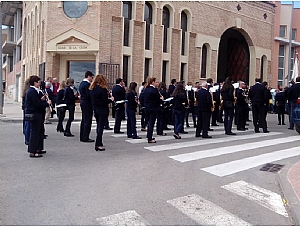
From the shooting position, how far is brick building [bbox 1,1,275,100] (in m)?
19.8

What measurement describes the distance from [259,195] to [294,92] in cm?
869

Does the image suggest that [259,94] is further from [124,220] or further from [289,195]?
[124,220]

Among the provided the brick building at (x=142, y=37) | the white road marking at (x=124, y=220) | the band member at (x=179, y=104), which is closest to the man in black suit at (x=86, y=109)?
the band member at (x=179, y=104)

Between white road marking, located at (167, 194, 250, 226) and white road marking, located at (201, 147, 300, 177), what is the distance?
1763 millimetres

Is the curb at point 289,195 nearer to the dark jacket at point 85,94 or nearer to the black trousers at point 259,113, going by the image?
the dark jacket at point 85,94

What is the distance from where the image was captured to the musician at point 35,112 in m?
8.28

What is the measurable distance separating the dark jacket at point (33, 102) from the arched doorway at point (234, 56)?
22.4 metres

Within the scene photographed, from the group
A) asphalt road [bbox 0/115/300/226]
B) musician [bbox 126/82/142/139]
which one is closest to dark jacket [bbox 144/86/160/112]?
musician [bbox 126/82/142/139]

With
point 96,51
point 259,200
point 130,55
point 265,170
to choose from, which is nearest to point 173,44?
point 130,55

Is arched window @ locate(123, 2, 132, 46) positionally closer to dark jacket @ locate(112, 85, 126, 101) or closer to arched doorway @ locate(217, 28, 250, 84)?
dark jacket @ locate(112, 85, 126, 101)

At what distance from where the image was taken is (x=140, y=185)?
6438 mm

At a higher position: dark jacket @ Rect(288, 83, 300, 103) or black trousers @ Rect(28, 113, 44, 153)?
dark jacket @ Rect(288, 83, 300, 103)

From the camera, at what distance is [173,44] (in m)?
23.0

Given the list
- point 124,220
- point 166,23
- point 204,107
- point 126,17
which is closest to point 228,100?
point 204,107
